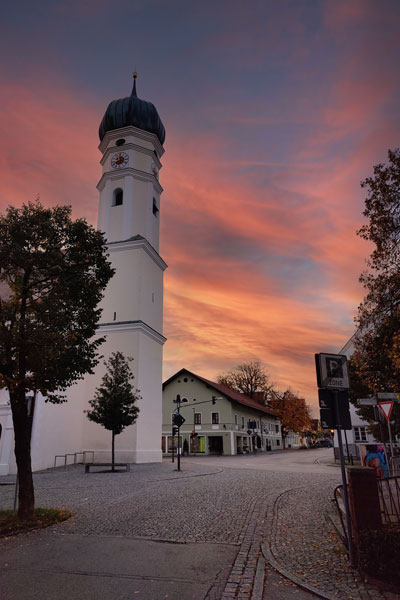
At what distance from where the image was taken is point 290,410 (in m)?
72.3

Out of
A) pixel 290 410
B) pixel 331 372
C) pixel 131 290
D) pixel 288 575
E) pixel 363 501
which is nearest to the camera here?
pixel 288 575

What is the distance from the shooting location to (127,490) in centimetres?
1408

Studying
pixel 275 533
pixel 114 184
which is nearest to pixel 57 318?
pixel 275 533

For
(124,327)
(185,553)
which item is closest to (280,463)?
(124,327)

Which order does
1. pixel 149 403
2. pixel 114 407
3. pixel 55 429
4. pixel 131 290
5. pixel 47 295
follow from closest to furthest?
pixel 47 295 → pixel 114 407 → pixel 55 429 → pixel 149 403 → pixel 131 290

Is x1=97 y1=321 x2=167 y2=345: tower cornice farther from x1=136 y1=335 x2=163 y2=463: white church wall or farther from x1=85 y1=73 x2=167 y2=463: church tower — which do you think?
x1=136 y1=335 x2=163 y2=463: white church wall

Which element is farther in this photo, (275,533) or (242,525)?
(242,525)

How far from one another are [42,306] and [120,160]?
2952 centimetres

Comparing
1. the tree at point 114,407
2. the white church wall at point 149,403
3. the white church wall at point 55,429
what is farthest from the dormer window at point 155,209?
the tree at point 114,407

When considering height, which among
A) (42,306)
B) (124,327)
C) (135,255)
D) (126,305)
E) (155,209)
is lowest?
(42,306)

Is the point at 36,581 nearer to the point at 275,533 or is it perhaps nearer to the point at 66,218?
the point at 275,533

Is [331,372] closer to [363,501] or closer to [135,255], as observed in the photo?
[363,501]

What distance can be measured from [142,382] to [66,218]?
851 inches

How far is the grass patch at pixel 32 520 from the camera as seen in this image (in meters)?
8.24
